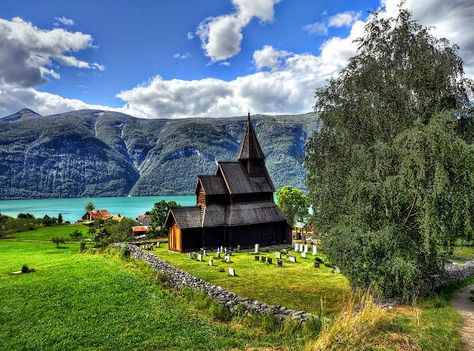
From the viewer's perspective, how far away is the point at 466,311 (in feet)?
48.7

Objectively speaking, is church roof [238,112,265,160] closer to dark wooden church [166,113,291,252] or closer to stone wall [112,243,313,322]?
dark wooden church [166,113,291,252]

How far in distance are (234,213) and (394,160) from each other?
2496 cm

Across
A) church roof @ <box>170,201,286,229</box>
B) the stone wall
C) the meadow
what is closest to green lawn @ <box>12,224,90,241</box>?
church roof @ <box>170,201,286,229</box>

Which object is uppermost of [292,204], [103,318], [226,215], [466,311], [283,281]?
[292,204]

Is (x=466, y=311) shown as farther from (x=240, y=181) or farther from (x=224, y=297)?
(x=240, y=181)

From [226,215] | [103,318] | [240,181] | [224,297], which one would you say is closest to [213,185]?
[240,181]

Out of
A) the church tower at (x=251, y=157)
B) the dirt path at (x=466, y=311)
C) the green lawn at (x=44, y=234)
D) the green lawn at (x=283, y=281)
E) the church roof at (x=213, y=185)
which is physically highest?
the church tower at (x=251, y=157)

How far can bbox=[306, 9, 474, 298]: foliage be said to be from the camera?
14.3 meters

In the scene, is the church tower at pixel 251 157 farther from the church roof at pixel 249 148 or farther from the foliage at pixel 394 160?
the foliage at pixel 394 160

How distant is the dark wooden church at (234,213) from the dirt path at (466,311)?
22767mm

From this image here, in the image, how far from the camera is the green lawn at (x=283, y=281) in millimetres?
17859

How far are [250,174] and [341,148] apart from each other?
81.3 feet

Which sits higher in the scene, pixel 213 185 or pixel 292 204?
pixel 213 185

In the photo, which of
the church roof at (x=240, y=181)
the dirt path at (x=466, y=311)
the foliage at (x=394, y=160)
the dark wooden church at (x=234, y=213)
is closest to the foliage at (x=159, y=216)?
the dark wooden church at (x=234, y=213)
